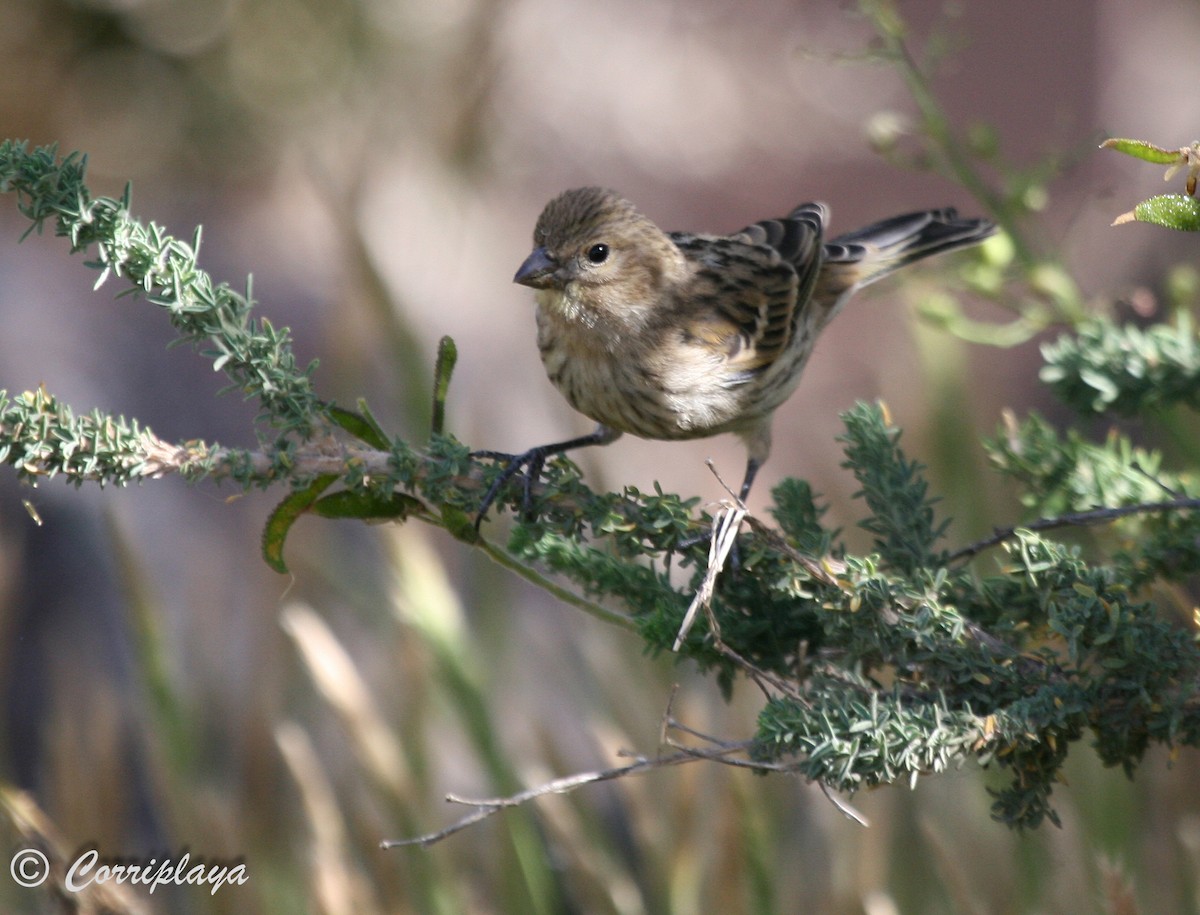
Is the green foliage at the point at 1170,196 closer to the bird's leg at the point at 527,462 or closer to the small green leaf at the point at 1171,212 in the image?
the small green leaf at the point at 1171,212

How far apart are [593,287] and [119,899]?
4.03 feet

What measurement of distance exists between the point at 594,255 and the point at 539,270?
12 centimetres

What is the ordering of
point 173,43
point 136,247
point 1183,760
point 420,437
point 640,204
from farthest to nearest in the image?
point 640,204 < point 173,43 < point 1183,760 < point 420,437 < point 136,247

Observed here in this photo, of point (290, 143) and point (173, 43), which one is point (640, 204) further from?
point (173, 43)

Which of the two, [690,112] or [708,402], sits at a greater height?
[708,402]

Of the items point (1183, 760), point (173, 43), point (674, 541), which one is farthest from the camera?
point (173, 43)

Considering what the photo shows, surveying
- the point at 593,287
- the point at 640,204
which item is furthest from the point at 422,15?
the point at 593,287

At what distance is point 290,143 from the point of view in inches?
177

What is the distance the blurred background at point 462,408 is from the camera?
1.65 metres

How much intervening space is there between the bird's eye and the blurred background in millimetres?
243

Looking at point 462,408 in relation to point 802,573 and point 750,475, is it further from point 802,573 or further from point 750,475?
point 802,573

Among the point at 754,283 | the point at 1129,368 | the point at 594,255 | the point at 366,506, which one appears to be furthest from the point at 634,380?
the point at 366,506

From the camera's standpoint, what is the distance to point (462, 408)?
326 centimetres

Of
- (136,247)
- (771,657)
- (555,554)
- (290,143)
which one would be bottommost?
(290,143)
